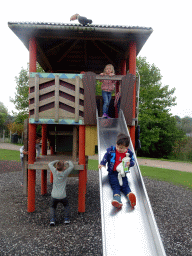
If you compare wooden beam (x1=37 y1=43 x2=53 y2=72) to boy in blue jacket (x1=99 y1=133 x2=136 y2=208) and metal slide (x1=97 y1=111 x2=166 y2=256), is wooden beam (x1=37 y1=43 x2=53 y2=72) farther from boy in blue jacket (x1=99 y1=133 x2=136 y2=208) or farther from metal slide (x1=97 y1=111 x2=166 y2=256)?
metal slide (x1=97 y1=111 x2=166 y2=256)

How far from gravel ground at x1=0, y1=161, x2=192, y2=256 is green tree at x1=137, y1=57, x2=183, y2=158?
54.2 ft

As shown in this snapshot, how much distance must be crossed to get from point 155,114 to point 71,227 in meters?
22.7

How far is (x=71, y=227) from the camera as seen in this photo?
545 centimetres

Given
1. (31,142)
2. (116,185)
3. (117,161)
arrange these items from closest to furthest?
1. (116,185)
2. (117,161)
3. (31,142)

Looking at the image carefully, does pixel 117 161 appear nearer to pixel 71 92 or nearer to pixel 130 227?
pixel 130 227

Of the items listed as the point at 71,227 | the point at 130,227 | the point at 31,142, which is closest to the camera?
the point at 130,227

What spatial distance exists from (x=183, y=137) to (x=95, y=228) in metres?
26.4

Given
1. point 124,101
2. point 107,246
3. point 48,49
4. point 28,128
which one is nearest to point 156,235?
point 107,246

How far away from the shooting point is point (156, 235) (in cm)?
318

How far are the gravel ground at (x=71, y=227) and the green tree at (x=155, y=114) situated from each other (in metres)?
16.5

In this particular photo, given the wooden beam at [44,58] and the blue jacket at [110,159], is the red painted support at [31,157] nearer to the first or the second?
the wooden beam at [44,58]

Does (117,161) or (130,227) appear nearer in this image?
(130,227)

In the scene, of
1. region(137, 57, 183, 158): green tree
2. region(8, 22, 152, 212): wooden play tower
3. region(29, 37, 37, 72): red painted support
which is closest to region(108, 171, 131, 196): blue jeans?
region(8, 22, 152, 212): wooden play tower

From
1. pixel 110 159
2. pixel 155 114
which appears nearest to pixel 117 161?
pixel 110 159
